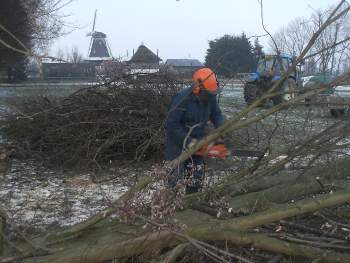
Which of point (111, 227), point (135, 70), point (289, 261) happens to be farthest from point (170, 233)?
point (135, 70)

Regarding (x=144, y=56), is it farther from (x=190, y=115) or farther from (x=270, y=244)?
(x=270, y=244)

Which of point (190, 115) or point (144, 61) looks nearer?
point (190, 115)

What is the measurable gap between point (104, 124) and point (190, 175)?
10.6 feet

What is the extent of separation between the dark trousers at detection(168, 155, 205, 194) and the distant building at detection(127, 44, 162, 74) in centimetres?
338

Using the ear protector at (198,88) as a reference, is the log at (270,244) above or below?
below

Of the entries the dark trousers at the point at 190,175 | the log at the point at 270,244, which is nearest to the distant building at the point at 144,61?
the dark trousers at the point at 190,175

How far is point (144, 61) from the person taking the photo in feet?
26.1

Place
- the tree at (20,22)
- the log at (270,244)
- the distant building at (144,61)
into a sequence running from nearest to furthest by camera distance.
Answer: the log at (270,244)
the distant building at (144,61)
the tree at (20,22)

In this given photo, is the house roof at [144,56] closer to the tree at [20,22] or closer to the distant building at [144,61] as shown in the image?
the distant building at [144,61]

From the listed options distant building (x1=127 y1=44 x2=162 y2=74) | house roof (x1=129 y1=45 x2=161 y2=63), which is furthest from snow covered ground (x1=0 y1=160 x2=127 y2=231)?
house roof (x1=129 y1=45 x2=161 y2=63)

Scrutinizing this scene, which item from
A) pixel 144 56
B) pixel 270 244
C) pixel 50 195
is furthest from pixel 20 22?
pixel 270 244

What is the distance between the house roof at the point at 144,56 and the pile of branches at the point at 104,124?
3.41 ft

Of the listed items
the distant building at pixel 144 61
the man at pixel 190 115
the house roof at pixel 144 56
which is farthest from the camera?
the house roof at pixel 144 56

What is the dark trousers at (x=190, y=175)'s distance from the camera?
3098 mm
